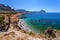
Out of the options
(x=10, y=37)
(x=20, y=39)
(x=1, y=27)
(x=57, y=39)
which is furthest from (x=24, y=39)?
(x=57, y=39)

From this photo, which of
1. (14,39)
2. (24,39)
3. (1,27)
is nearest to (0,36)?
(14,39)

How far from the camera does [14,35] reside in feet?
44.5

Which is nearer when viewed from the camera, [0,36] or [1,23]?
[0,36]

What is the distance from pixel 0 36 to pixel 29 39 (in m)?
3.24

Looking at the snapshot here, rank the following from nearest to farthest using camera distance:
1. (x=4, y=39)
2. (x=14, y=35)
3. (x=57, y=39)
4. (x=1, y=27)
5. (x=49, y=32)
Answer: (x=4, y=39), (x=14, y=35), (x=1, y=27), (x=57, y=39), (x=49, y=32)

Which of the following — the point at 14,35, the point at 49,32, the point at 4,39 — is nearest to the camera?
the point at 4,39

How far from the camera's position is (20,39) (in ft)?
43.2

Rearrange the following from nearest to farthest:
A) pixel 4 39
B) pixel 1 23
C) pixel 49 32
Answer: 1. pixel 4 39
2. pixel 1 23
3. pixel 49 32

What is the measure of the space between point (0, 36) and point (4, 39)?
3.59 feet

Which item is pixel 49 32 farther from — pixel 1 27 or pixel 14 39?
pixel 14 39

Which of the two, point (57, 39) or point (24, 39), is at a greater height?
point (24, 39)

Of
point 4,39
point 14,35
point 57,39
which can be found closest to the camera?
point 4,39

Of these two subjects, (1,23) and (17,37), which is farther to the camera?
(1,23)

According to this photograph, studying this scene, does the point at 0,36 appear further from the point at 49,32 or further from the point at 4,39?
the point at 49,32
